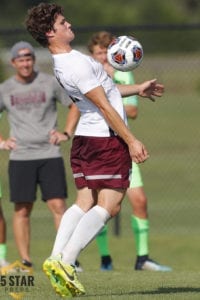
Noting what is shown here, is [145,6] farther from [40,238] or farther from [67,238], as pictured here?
[67,238]

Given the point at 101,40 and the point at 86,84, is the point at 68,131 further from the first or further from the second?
the point at 86,84

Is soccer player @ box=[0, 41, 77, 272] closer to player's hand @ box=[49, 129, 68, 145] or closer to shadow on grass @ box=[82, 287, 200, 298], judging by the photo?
player's hand @ box=[49, 129, 68, 145]

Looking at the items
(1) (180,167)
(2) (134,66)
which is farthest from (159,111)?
(2) (134,66)

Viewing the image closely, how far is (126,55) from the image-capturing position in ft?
30.2

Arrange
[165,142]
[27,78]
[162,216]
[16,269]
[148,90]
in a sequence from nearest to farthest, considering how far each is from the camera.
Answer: [148,90] → [16,269] → [27,78] → [162,216] → [165,142]

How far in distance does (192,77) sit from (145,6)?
110 feet

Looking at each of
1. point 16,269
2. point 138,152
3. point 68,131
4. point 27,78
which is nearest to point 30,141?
point 68,131

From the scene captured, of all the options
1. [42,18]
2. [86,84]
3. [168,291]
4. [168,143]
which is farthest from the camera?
[168,143]

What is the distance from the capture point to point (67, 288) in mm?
8273

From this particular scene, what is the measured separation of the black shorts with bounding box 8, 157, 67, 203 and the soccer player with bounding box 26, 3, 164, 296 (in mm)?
3002

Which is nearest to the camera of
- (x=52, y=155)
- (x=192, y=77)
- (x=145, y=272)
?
(x=145, y=272)

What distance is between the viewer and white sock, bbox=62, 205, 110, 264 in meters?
8.41

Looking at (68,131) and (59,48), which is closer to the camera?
(59,48)

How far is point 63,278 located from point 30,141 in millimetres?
3662
